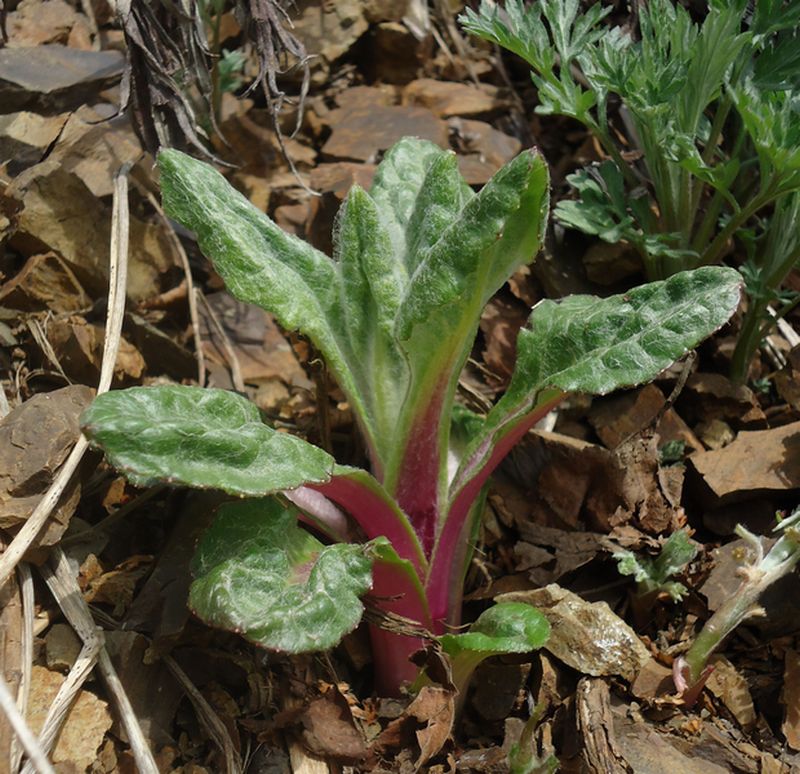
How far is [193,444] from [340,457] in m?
0.86

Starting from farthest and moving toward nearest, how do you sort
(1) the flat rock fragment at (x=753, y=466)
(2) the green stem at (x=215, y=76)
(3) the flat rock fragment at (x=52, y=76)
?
(2) the green stem at (x=215, y=76) → (3) the flat rock fragment at (x=52, y=76) → (1) the flat rock fragment at (x=753, y=466)

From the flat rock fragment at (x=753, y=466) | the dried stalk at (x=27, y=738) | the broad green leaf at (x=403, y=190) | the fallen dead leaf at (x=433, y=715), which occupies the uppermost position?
the broad green leaf at (x=403, y=190)

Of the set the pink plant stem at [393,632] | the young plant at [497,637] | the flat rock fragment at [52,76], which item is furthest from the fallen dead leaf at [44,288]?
the young plant at [497,637]

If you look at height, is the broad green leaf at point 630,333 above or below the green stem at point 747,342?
above

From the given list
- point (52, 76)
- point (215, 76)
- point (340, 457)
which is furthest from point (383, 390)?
point (52, 76)

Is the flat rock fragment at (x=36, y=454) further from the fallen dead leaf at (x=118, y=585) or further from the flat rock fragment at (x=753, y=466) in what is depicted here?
the flat rock fragment at (x=753, y=466)

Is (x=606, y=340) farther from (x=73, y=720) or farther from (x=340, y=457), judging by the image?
(x=73, y=720)

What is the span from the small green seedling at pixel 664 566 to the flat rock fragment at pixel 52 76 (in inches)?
82.1

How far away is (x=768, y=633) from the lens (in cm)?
201

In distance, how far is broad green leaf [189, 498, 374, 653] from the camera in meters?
1.50

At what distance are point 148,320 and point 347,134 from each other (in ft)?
3.25

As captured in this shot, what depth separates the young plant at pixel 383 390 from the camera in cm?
151

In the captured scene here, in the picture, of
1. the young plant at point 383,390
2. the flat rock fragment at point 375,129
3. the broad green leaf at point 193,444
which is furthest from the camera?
the flat rock fragment at point 375,129

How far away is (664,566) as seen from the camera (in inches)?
79.4
